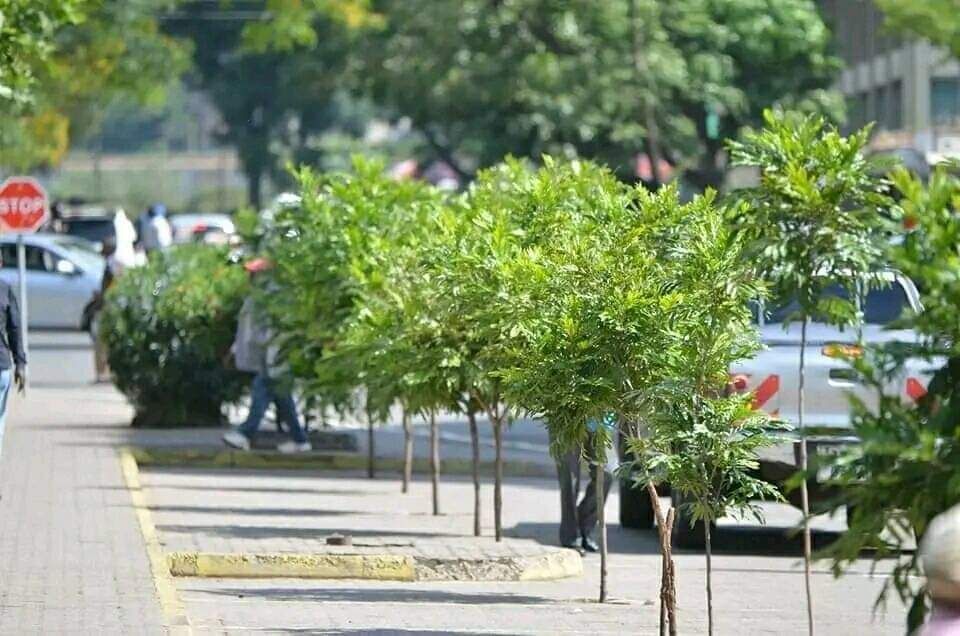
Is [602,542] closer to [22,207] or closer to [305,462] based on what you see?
[305,462]

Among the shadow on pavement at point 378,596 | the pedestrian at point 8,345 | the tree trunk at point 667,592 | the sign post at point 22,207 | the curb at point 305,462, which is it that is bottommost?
the curb at point 305,462

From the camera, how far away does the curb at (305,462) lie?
1931 centimetres

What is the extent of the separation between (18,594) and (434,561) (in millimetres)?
2844

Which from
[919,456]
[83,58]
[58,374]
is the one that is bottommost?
[58,374]

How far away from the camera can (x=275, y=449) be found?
1977 cm

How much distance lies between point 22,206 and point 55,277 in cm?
884

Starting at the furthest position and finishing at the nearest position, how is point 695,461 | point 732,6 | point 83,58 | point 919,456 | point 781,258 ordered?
point 83,58 → point 732,6 → point 695,461 → point 781,258 → point 919,456

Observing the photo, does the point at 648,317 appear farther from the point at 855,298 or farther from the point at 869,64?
the point at 869,64

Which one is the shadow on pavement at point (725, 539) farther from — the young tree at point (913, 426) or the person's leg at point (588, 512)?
the young tree at point (913, 426)

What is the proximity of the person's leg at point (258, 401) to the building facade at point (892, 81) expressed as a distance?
85.8 feet

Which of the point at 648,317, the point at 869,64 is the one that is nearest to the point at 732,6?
the point at 869,64

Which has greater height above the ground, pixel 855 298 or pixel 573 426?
pixel 855 298

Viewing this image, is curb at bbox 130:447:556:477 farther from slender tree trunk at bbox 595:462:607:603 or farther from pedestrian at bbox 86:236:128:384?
pedestrian at bbox 86:236:128:384

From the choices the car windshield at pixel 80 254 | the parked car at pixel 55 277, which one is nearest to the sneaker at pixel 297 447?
the parked car at pixel 55 277
